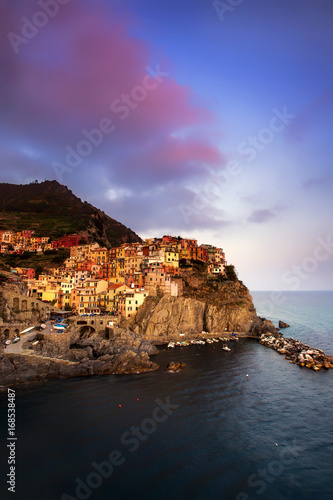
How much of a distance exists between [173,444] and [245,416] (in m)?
9.91

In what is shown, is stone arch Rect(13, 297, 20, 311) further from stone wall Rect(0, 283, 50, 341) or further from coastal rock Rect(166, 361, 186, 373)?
coastal rock Rect(166, 361, 186, 373)

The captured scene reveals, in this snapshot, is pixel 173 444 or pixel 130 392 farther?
pixel 130 392

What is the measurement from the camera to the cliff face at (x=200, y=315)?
7131 cm

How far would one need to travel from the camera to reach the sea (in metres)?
21.0

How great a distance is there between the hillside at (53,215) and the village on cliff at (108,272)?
1255 centimetres

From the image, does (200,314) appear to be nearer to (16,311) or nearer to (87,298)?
(87,298)

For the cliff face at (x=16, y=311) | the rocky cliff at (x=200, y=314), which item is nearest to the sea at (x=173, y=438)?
the cliff face at (x=16, y=311)

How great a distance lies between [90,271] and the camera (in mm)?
87500

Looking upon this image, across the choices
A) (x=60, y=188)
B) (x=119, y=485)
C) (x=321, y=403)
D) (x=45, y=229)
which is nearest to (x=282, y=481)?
(x=119, y=485)

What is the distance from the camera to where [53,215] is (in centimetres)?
14350

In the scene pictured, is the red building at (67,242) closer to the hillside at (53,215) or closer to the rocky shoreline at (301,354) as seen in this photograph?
the hillside at (53,215)

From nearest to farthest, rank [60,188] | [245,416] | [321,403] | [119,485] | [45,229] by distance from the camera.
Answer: [119,485]
[245,416]
[321,403]
[45,229]
[60,188]

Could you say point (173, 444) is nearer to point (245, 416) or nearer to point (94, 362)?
point (245, 416)

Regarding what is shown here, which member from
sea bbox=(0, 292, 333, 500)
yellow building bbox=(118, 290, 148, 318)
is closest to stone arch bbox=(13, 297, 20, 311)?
yellow building bbox=(118, 290, 148, 318)
